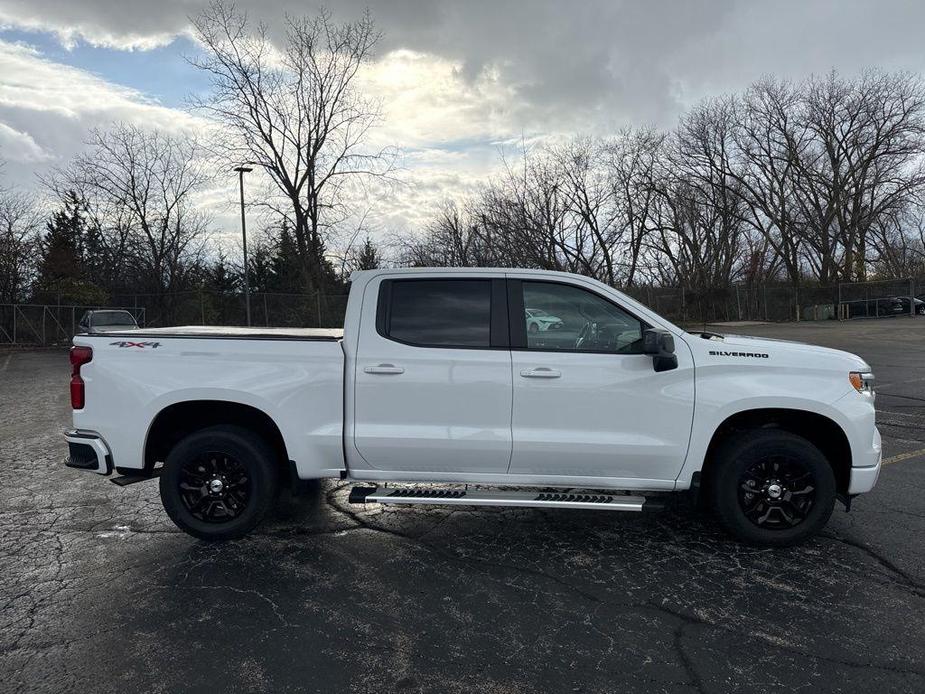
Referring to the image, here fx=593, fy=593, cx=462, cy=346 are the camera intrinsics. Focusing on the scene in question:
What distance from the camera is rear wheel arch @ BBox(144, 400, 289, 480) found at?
421 centimetres

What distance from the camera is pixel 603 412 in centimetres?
393

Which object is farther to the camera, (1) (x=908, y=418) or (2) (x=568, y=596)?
(1) (x=908, y=418)

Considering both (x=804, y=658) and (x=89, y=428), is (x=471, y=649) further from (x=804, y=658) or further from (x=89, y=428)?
(x=89, y=428)

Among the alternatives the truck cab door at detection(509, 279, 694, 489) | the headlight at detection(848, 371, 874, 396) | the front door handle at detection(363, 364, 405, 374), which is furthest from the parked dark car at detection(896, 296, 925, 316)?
the front door handle at detection(363, 364, 405, 374)

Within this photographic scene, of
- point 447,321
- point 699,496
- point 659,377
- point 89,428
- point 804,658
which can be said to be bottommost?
point 804,658

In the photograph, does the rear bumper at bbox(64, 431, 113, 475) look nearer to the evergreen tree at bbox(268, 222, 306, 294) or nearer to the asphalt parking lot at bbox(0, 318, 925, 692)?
the asphalt parking lot at bbox(0, 318, 925, 692)

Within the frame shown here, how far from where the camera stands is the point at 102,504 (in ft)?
17.0

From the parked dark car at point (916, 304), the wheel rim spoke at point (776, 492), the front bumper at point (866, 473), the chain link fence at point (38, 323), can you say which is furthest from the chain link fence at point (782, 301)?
the wheel rim spoke at point (776, 492)

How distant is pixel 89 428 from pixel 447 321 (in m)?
2.62

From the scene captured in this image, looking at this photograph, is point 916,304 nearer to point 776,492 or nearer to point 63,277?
point 776,492

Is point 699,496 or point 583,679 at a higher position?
point 699,496

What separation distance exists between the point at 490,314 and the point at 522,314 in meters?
0.22

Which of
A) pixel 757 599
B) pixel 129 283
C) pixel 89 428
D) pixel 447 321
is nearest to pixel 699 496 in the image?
pixel 757 599

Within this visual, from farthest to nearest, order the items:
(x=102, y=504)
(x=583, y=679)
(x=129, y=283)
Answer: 1. (x=129, y=283)
2. (x=102, y=504)
3. (x=583, y=679)
